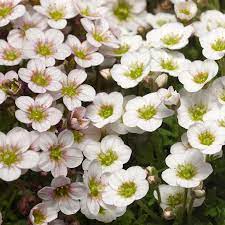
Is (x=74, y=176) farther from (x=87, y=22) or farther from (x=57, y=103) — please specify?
(x=87, y=22)

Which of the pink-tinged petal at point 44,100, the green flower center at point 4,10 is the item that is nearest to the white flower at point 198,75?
the pink-tinged petal at point 44,100

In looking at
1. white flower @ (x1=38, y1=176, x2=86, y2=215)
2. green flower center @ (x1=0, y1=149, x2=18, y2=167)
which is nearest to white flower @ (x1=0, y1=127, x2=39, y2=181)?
green flower center @ (x1=0, y1=149, x2=18, y2=167)

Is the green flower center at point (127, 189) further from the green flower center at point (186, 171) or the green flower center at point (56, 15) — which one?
the green flower center at point (56, 15)

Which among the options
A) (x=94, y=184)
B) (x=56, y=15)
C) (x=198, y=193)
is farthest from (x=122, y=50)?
(x=198, y=193)

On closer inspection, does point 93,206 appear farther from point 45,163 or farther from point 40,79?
point 40,79

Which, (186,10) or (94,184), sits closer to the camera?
(94,184)

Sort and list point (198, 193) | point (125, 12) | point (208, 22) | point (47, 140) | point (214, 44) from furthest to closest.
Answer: point (125, 12) < point (208, 22) < point (214, 44) < point (47, 140) < point (198, 193)

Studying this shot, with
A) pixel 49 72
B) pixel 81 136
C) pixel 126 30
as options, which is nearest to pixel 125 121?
pixel 81 136
